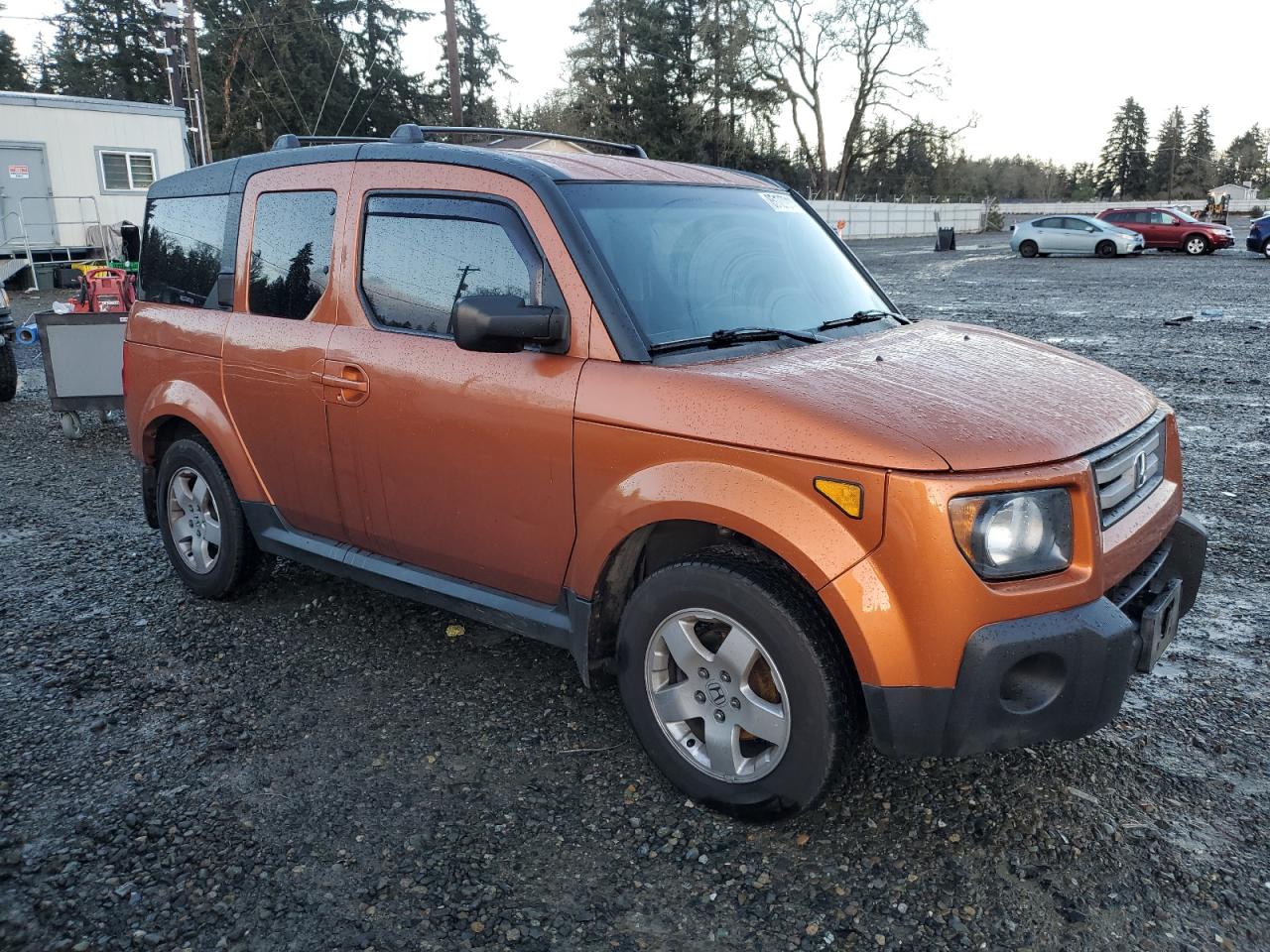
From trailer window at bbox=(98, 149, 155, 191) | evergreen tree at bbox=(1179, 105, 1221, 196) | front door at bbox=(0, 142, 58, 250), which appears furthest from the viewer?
evergreen tree at bbox=(1179, 105, 1221, 196)

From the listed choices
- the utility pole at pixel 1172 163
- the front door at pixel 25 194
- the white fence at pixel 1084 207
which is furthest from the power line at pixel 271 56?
the utility pole at pixel 1172 163

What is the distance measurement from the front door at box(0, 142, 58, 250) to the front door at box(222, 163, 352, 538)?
22835 millimetres

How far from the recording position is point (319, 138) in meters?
4.66

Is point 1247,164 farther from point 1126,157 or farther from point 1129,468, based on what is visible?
point 1129,468

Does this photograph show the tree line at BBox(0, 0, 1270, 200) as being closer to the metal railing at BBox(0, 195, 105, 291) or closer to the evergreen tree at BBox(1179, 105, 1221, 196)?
the metal railing at BBox(0, 195, 105, 291)

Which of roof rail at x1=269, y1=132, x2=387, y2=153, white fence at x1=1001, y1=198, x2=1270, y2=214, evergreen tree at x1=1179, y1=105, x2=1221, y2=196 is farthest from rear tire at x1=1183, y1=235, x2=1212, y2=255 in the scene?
evergreen tree at x1=1179, y1=105, x2=1221, y2=196

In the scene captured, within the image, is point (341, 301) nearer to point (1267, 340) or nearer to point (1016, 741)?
point (1016, 741)

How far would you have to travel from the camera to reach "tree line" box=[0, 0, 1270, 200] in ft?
159

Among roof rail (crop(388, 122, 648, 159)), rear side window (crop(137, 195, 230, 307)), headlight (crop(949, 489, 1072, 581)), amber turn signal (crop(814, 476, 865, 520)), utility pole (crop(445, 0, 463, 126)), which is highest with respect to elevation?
utility pole (crop(445, 0, 463, 126))

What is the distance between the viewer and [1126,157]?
117m

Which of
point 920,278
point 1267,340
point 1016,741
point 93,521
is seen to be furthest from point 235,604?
point 920,278

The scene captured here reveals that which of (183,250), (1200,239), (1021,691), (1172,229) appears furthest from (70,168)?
(1200,239)

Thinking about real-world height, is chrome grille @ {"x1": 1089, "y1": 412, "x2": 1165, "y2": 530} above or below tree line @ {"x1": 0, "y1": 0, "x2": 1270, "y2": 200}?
below

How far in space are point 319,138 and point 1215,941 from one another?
4565mm
